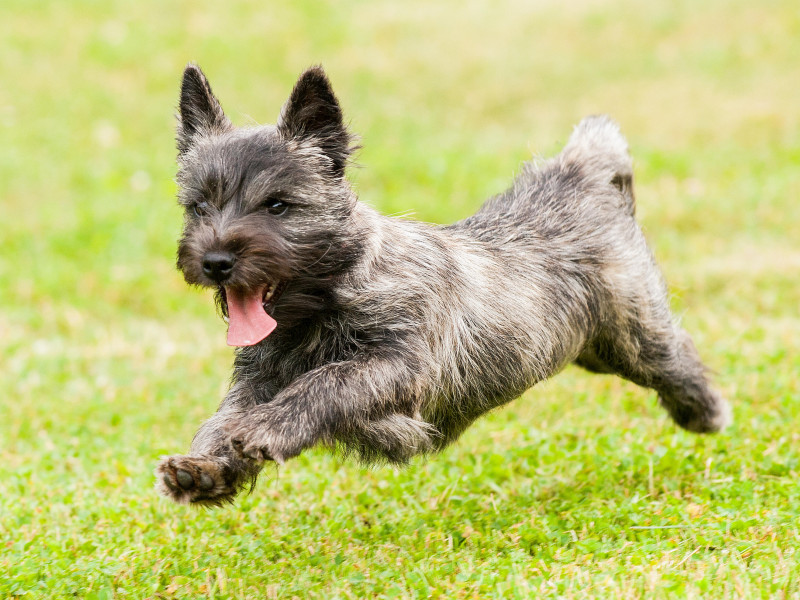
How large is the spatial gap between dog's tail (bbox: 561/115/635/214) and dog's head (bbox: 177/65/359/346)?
1891 mm

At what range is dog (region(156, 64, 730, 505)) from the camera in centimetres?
454

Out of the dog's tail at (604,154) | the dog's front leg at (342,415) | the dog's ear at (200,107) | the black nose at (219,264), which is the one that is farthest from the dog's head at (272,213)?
the dog's tail at (604,154)

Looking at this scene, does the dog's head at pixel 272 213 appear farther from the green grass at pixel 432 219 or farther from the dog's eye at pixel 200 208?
the green grass at pixel 432 219

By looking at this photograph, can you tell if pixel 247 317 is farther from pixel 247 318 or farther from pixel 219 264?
pixel 219 264

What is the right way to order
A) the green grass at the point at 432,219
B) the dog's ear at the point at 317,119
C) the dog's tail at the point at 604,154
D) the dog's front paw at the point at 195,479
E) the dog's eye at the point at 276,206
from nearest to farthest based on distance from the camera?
1. the dog's front paw at the point at 195,479
2. the dog's eye at the point at 276,206
3. the dog's ear at the point at 317,119
4. the green grass at the point at 432,219
5. the dog's tail at the point at 604,154

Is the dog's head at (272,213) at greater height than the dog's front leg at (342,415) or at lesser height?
greater

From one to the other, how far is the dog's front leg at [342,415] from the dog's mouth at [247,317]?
0.98ft

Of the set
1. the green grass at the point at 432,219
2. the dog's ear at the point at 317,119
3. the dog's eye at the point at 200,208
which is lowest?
the green grass at the point at 432,219

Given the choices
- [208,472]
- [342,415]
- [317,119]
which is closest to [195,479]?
[208,472]

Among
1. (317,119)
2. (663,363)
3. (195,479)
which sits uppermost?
(317,119)

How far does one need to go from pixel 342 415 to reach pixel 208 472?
0.63 m

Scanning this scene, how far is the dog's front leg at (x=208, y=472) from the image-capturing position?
4391mm

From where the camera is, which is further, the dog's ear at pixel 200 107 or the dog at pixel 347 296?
the dog's ear at pixel 200 107

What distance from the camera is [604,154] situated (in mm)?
6395
